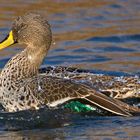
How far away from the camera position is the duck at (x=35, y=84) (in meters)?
A: 9.60

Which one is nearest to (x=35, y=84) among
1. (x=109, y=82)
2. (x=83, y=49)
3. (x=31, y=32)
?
(x=31, y=32)

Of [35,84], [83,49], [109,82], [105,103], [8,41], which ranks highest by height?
[8,41]

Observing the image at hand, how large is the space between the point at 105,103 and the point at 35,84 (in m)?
0.83

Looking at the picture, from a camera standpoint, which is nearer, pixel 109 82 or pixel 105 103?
pixel 105 103

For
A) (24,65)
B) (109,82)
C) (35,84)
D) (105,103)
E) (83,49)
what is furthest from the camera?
(83,49)

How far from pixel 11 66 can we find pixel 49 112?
840 millimetres

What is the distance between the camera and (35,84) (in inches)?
388

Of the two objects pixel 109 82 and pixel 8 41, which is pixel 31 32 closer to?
pixel 8 41

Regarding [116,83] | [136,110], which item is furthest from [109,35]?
[136,110]

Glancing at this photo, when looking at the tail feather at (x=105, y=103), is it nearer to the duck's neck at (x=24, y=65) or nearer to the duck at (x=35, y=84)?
the duck at (x=35, y=84)

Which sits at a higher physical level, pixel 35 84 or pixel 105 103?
pixel 35 84

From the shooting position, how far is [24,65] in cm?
1032

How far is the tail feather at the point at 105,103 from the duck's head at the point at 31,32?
1.07 metres

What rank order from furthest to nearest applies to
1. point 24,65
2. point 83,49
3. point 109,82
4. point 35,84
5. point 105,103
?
point 83,49 < point 109,82 < point 24,65 < point 35,84 < point 105,103
